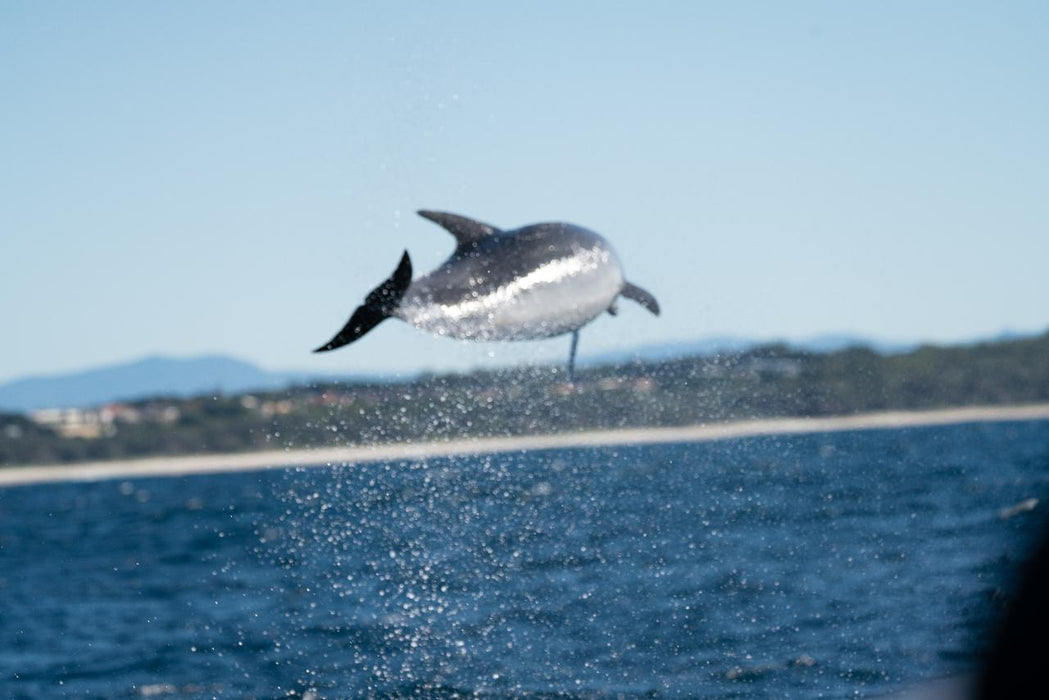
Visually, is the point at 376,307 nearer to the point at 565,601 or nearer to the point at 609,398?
the point at 565,601

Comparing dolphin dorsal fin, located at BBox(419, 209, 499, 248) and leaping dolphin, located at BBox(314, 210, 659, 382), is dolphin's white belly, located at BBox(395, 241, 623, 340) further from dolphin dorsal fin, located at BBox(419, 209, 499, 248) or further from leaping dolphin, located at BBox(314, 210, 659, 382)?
dolphin dorsal fin, located at BBox(419, 209, 499, 248)

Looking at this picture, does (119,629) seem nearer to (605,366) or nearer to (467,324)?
(605,366)

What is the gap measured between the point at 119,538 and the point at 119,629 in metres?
46.6

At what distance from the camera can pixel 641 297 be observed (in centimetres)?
1412

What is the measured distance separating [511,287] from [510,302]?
0.16 metres

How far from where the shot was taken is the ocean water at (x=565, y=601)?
58.2ft

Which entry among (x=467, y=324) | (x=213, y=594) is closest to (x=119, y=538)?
(x=213, y=594)


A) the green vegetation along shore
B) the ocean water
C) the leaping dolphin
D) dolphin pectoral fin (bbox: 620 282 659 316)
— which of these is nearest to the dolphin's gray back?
the leaping dolphin

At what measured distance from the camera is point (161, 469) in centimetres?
19888

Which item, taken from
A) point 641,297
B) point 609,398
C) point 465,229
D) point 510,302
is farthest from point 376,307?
point 609,398

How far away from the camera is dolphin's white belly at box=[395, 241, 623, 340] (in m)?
11.7

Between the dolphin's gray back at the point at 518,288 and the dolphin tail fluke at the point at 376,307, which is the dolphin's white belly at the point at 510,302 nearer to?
the dolphin's gray back at the point at 518,288

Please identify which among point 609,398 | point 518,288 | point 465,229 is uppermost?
point 465,229

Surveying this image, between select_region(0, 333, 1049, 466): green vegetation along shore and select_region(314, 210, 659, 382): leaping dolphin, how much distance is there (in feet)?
14.0
